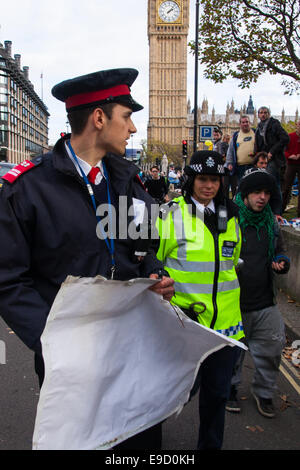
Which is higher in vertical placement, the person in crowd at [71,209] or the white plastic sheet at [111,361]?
the person in crowd at [71,209]

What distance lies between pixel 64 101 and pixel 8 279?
0.79m

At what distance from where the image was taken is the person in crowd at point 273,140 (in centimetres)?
909

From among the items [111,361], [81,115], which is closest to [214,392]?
[111,361]

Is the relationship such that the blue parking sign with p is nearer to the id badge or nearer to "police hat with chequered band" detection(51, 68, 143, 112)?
the id badge

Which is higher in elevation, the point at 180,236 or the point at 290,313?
the point at 180,236

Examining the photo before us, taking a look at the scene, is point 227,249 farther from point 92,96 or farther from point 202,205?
point 92,96

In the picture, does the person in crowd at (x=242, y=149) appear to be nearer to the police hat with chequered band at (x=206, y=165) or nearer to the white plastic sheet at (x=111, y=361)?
the police hat with chequered band at (x=206, y=165)

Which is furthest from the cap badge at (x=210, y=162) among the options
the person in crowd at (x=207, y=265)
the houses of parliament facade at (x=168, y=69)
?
the houses of parliament facade at (x=168, y=69)

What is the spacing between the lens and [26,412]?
143 inches

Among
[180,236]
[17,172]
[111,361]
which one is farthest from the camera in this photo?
[180,236]

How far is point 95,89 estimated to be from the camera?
6.14 ft

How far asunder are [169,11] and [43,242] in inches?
4399

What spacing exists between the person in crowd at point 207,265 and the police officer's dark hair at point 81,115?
1.10 metres

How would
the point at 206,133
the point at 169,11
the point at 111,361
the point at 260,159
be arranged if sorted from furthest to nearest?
the point at 169,11 → the point at 206,133 → the point at 260,159 → the point at 111,361
